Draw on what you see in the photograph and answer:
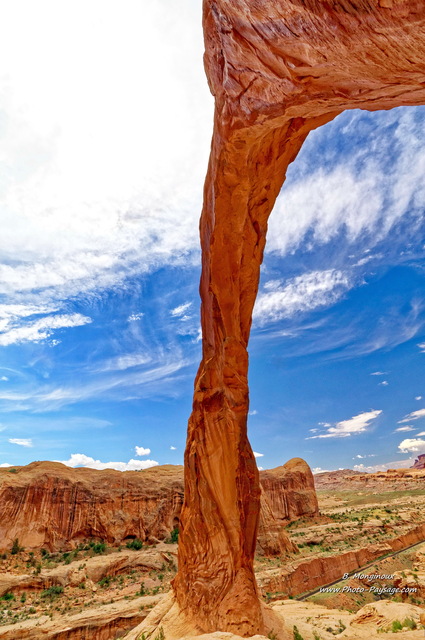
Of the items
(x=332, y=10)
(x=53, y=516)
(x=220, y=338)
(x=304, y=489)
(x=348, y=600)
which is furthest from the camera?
(x=304, y=489)

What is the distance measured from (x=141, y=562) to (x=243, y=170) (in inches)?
1238

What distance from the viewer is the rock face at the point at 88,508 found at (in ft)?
110

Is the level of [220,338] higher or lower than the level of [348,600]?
higher

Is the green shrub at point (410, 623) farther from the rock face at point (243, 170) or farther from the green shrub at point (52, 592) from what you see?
the green shrub at point (52, 592)

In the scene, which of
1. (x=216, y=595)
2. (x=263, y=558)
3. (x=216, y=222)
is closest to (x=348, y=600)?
(x=263, y=558)

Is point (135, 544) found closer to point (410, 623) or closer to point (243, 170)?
point (410, 623)

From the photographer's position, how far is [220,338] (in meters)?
12.3

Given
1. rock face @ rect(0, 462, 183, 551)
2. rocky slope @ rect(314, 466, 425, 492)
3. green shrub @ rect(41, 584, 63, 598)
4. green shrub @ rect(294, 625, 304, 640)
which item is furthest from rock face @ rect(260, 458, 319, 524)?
rocky slope @ rect(314, 466, 425, 492)

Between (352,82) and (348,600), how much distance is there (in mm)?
26369

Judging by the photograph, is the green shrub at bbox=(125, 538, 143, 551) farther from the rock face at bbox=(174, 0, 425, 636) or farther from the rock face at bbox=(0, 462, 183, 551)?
the rock face at bbox=(174, 0, 425, 636)

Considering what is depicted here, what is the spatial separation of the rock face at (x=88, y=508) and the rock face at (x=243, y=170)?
26631 millimetres

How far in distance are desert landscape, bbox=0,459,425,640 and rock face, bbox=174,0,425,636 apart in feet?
8.55

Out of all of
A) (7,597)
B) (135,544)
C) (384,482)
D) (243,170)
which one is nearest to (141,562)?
(135,544)

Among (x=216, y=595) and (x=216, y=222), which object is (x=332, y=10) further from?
(x=216, y=595)
